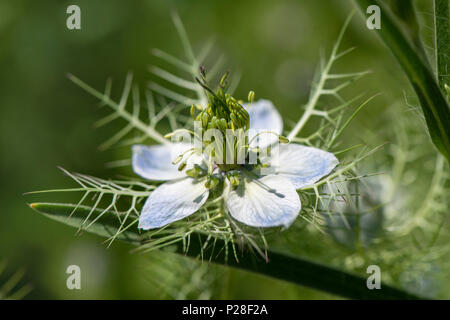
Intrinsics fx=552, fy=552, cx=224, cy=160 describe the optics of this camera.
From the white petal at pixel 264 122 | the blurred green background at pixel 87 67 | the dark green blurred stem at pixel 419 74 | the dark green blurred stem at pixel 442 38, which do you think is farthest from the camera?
the blurred green background at pixel 87 67

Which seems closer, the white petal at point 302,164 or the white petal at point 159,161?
the white petal at point 302,164

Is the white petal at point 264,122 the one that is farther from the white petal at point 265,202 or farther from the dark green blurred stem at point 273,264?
the dark green blurred stem at point 273,264

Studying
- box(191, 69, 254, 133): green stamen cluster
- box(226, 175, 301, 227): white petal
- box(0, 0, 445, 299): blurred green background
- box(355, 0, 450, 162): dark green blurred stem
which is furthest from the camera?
box(0, 0, 445, 299): blurred green background

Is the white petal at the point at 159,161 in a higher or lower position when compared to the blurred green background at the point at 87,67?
lower

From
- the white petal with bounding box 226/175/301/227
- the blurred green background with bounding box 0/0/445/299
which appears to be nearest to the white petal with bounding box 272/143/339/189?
the white petal with bounding box 226/175/301/227

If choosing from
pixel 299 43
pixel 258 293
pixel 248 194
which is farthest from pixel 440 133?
pixel 299 43

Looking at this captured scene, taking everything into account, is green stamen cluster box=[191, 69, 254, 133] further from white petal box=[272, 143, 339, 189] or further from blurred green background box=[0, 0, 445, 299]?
blurred green background box=[0, 0, 445, 299]

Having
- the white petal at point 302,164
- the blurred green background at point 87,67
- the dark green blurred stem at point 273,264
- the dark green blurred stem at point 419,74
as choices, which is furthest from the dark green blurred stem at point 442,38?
the blurred green background at point 87,67

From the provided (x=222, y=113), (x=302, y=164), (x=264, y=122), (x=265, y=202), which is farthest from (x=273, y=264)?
(x=264, y=122)
